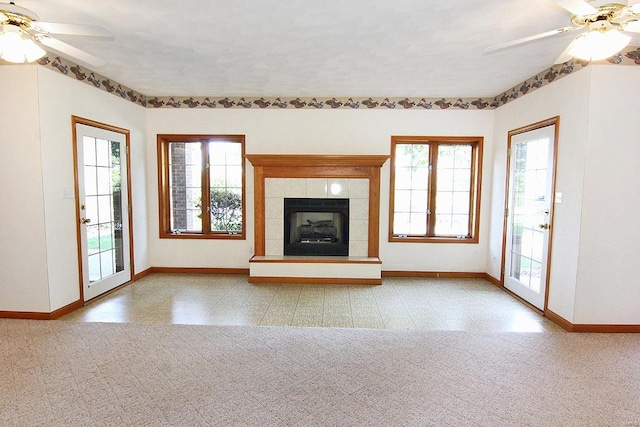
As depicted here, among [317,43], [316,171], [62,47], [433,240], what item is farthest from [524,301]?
[62,47]

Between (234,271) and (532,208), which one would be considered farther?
(234,271)

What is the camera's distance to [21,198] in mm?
3219

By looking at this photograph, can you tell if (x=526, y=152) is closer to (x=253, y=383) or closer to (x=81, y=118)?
(x=253, y=383)

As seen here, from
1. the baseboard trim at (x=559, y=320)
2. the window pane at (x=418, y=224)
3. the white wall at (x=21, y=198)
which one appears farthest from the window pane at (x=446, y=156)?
the white wall at (x=21, y=198)

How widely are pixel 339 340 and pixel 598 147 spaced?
2.90m

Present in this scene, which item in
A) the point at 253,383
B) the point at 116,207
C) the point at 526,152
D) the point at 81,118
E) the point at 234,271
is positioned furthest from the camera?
the point at 234,271

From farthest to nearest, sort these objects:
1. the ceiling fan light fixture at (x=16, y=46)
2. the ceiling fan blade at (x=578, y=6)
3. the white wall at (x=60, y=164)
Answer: the white wall at (x=60, y=164) → the ceiling fan light fixture at (x=16, y=46) → the ceiling fan blade at (x=578, y=6)

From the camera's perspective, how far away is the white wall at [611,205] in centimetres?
299

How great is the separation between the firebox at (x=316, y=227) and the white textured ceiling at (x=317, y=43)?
158cm

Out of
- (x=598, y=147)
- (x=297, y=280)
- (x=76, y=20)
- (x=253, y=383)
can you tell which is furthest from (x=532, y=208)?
(x=76, y=20)

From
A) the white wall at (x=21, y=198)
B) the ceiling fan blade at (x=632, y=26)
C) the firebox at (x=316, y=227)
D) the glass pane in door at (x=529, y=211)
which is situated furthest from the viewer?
the firebox at (x=316, y=227)

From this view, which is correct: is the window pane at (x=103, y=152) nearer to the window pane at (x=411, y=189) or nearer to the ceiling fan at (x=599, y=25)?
the window pane at (x=411, y=189)

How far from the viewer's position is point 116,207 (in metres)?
4.31

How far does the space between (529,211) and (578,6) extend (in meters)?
2.61
